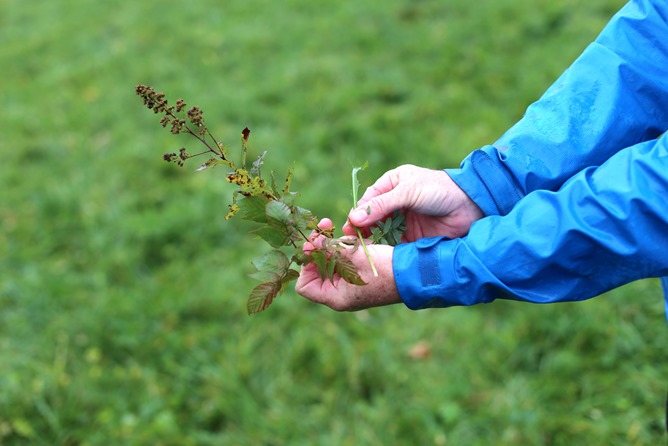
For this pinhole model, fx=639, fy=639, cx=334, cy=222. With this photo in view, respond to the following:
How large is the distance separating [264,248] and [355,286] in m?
2.29

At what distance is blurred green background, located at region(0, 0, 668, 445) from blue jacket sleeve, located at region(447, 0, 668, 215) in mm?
1411

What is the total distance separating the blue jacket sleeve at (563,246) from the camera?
1.26 m

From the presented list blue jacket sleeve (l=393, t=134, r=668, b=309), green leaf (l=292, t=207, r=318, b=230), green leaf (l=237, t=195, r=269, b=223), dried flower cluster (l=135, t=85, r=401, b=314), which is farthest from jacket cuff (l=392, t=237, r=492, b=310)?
green leaf (l=237, t=195, r=269, b=223)

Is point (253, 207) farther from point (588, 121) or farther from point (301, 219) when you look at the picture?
point (588, 121)

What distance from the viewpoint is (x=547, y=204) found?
1343mm

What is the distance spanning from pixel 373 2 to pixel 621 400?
4.63 m

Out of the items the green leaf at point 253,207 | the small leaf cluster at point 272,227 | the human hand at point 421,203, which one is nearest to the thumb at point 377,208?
the human hand at point 421,203

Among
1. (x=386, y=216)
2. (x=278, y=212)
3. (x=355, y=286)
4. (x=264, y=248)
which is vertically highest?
(x=278, y=212)

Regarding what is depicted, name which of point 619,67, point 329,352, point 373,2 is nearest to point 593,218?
point 619,67

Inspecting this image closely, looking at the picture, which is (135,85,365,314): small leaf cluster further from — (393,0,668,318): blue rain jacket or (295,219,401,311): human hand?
(393,0,668,318): blue rain jacket

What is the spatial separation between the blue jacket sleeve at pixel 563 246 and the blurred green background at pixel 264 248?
1.46 metres

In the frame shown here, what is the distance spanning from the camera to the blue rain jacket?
1272 millimetres

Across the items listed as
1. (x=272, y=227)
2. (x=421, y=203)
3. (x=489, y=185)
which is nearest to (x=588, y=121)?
(x=489, y=185)

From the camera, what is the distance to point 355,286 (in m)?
1.49
